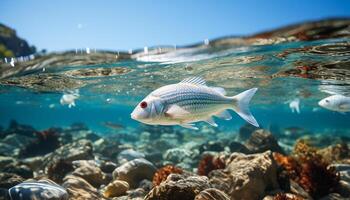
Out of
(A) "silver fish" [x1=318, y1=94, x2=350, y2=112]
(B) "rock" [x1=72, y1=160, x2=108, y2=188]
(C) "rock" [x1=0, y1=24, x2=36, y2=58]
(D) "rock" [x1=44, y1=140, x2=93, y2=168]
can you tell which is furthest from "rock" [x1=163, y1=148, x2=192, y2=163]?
(C) "rock" [x1=0, y1=24, x2=36, y2=58]

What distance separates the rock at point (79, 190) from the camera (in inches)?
325

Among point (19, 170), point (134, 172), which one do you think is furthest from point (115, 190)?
point (19, 170)

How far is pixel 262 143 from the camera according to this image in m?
14.8

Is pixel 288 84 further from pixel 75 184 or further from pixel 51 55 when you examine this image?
pixel 75 184

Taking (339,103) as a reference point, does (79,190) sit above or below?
below

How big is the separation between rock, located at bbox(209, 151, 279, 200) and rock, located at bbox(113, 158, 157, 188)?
262cm

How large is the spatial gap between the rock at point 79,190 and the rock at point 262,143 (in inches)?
343

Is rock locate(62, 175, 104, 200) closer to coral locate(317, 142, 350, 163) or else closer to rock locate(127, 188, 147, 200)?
rock locate(127, 188, 147, 200)

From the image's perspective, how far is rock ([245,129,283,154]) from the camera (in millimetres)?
14680

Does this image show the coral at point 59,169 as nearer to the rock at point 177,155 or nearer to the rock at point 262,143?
the rock at point 177,155

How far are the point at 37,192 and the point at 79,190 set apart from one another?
66.1 inches

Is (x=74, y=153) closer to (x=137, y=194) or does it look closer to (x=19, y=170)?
(x=19, y=170)

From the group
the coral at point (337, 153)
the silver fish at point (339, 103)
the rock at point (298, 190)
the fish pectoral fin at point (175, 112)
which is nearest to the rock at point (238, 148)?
the coral at point (337, 153)

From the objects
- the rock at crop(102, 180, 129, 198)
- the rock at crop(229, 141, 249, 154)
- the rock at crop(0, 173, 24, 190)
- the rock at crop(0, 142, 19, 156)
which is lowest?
the rock at crop(0, 142, 19, 156)
